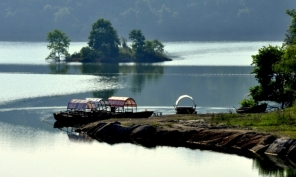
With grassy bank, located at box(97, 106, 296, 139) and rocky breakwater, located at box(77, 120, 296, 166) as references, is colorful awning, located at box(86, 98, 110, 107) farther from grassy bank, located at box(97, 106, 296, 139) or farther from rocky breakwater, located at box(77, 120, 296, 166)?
rocky breakwater, located at box(77, 120, 296, 166)

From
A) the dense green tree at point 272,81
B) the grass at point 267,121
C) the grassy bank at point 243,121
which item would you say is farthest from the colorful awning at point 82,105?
the dense green tree at point 272,81

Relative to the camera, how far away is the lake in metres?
61.3

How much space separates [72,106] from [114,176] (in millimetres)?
31000

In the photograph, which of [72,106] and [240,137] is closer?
[240,137]

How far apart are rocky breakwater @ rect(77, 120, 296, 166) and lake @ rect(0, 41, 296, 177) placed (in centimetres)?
167

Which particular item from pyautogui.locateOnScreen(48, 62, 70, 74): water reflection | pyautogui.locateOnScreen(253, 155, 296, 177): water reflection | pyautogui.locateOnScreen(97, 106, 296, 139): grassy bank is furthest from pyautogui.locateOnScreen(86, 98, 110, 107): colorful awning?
pyautogui.locateOnScreen(48, 62, 70, 74): water reflection

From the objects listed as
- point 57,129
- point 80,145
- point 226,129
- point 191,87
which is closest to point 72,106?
point 57,129

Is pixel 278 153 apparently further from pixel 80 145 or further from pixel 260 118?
pixel 80 145

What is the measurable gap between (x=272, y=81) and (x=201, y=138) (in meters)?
24.6

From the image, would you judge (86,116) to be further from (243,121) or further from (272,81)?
(272,81)

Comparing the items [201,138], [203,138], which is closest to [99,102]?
[201,138]

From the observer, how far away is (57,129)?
81062 millimetres

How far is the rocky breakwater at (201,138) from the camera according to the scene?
63.1 meters

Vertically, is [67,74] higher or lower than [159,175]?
higher
